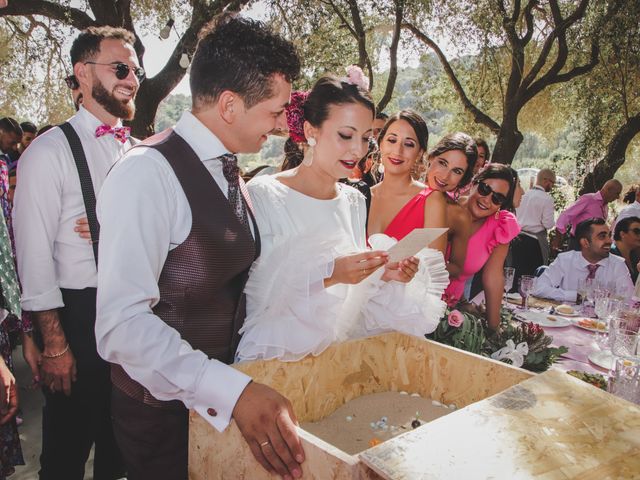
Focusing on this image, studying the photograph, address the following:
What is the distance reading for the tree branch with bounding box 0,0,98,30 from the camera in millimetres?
6973

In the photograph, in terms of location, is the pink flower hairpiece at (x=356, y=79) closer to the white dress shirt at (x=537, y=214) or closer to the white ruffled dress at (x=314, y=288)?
the white ruffled dress at (x=314, y=288)

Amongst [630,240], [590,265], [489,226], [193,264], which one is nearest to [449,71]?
[630,240]

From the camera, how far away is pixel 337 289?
1.77 meters

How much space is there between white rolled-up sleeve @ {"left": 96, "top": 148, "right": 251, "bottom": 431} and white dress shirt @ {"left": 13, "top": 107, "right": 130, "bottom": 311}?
1.03 metres

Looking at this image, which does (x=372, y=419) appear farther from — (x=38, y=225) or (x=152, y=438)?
(x=38, y=225)

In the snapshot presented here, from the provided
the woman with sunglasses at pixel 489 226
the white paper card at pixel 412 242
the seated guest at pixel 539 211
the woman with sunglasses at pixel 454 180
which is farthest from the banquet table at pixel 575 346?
the seated guest at pixel 539 211

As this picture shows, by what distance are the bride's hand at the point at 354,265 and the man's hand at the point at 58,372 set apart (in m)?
1.25

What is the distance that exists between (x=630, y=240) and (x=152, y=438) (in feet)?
19.4

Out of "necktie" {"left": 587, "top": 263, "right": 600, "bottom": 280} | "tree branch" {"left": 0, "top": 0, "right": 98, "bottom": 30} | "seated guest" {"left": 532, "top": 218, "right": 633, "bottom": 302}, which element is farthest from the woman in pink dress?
"tree branch" {"left": 0, "top": 0, "right": 98, "bottom": 30}

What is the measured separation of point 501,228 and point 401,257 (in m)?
1.80

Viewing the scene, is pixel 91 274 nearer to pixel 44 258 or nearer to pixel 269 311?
pixel 44 258

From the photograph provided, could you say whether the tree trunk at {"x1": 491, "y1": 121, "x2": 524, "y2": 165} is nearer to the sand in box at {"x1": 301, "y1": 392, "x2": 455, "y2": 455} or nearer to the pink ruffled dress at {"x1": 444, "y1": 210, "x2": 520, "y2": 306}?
the pink ruffled dress at {"x1": 444, "y1": 210, "x2": 520, "y2": 306}

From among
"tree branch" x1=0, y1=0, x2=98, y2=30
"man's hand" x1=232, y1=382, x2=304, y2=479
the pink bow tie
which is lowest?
"man's hand" x1=232, y1=382, x2=304, y2=479

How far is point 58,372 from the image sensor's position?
2.04m
